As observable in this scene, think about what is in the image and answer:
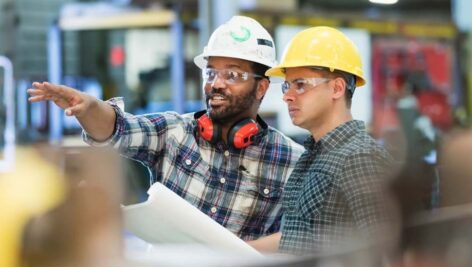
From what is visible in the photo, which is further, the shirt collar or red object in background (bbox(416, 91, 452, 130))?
red object in background (bbox(416, 91, 452, 130))

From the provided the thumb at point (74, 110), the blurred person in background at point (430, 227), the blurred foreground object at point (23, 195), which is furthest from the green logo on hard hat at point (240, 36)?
the blurred foreground object at point (23, 195)

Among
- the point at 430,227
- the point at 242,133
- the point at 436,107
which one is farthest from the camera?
the point at 436,107

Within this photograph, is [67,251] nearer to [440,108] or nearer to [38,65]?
[440,108]

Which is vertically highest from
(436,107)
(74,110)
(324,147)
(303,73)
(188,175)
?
(303,73)

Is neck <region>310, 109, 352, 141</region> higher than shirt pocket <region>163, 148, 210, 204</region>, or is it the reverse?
neck <region>310, 109, 352, 141</region>

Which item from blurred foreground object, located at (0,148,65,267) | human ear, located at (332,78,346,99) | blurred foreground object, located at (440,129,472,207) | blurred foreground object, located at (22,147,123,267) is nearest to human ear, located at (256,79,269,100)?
human ear, located at (332,78,346,99)

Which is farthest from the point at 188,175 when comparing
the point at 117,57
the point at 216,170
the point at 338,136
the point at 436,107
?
the point at 117,57

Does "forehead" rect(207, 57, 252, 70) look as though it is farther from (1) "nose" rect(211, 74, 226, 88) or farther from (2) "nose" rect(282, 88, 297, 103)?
(2) "nose" rect(282, 88, 297, 103)

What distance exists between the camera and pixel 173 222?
7.73 ft

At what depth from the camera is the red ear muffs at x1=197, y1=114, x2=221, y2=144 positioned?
292cm

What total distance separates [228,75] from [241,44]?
0.13 m

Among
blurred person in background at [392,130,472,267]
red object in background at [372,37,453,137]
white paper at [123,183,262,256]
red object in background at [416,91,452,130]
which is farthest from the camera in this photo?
red object in background at [416,91,452,130]

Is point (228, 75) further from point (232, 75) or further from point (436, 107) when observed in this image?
point (436, 107)

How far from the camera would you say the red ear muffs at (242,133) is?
289 cm
